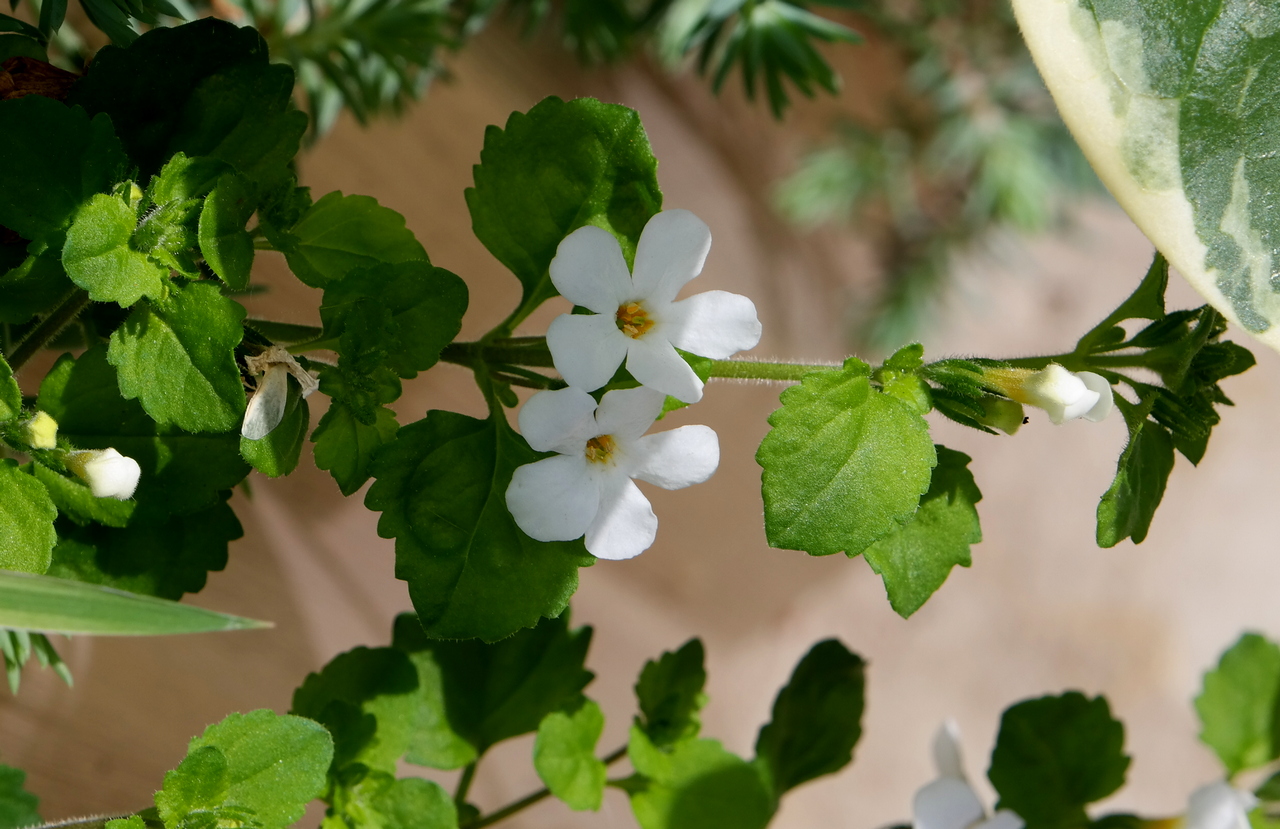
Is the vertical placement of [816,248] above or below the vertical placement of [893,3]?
below

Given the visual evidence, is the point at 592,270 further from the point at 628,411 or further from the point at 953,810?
the point at 953,810

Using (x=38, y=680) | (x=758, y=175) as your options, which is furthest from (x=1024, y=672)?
(x=38, y=680)

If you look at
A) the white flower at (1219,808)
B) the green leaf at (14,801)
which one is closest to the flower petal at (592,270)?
the green leaf at (14,801)

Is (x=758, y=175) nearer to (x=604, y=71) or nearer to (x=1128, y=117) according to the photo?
(x=604, y=71)

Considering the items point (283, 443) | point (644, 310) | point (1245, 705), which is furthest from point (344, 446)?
point (1245, 705)

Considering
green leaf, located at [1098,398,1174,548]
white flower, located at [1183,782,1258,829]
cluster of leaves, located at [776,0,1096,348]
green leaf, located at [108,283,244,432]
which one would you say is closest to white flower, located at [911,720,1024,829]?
white flower, located at [1183,782,1258,829]
